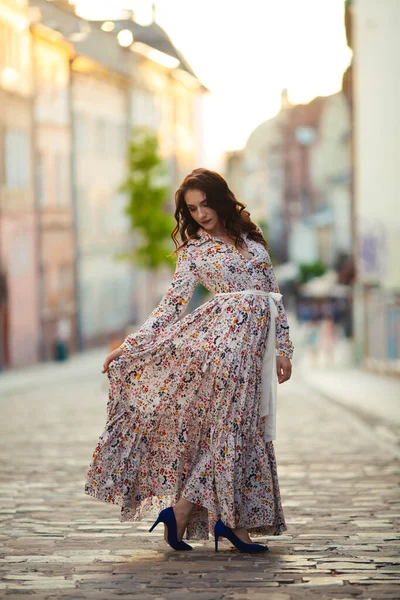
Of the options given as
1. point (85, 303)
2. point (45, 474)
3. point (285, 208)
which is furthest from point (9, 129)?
point (285, 208)

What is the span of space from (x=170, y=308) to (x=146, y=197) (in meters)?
44.5

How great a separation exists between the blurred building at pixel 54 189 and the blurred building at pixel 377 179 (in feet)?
33.8

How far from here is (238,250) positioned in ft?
22.5

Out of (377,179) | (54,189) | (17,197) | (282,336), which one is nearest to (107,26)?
(54,189)

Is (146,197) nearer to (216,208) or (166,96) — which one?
(166,96)

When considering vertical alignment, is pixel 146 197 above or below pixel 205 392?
above

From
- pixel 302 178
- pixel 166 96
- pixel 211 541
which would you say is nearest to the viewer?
pixel 211 541

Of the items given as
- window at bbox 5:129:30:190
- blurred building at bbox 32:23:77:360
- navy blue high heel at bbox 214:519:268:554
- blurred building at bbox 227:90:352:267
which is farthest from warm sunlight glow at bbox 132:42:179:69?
navy blue high heel at bbox 214:519:268:554

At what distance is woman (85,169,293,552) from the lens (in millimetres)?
6625

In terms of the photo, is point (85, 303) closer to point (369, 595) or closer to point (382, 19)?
point (382, 19)

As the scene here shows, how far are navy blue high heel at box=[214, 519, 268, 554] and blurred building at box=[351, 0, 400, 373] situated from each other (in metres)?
25.8

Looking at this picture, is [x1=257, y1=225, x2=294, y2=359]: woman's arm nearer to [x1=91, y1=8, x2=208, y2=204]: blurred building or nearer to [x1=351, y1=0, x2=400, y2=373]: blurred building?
[x1=351, y1=0, x2=400, y2=373]: blurred building

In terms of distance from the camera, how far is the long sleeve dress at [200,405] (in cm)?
662

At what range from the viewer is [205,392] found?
22.2 ft
